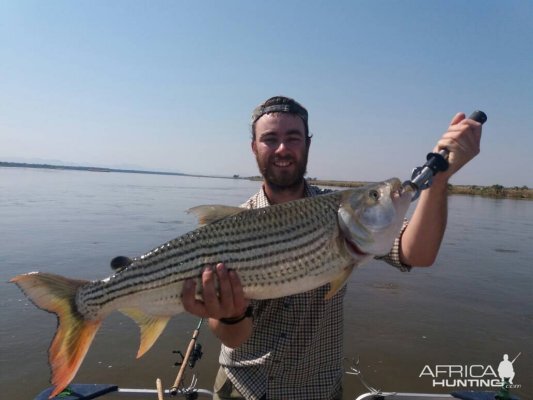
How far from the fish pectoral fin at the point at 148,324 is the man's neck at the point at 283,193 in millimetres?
1866

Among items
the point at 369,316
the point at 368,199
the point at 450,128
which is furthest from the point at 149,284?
the point at 369,316

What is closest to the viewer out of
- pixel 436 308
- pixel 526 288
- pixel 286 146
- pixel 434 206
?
pixel 434 206

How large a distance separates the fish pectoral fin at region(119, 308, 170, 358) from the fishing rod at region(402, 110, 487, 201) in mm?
2532

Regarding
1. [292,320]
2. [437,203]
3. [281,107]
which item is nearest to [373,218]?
[437,203]

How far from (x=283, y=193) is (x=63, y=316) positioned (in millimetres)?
2608

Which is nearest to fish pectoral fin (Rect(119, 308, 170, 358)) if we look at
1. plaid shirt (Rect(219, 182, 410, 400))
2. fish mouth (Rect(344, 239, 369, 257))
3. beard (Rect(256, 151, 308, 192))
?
plaid shirt (Rect(219, 182, 410, 400))

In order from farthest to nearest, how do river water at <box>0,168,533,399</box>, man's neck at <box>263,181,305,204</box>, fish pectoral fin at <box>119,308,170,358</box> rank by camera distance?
river water at <box>0,168,533,399</box>, man's neck at <box>263,181,305,204</box>, fish pectoral fin at <box>119,308,170,358</box>

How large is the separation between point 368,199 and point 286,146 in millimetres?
1366

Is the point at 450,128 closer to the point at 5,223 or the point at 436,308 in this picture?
the point at 436,308

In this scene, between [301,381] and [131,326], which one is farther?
[131,326]

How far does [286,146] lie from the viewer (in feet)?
14.8

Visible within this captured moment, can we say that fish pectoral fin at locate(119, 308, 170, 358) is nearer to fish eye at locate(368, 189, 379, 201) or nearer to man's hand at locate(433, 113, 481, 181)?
fish eye at locate(368, 189, 379, 201)

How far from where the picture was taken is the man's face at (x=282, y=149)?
4.52 meters

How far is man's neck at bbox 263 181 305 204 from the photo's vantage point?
4.68 m
